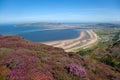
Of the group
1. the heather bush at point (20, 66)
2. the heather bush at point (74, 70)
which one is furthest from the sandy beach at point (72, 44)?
the heather bush at point (20, 66)

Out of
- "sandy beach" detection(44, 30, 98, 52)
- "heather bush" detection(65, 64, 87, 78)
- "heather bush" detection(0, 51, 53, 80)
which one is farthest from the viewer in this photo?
"sandy beach" detection(44, 30, 98, 52)

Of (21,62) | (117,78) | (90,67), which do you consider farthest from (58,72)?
(117,78)

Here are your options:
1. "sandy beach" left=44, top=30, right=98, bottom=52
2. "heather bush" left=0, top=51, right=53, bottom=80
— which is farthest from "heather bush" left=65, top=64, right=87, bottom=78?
"sandy beach" left=44, top=30, right=98, bottom=52

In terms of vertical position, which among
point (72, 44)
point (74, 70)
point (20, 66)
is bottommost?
point (72, 44)

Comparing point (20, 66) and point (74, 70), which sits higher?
point (20, 66)

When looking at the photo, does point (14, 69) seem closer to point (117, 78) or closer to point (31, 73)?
point (31, 73)

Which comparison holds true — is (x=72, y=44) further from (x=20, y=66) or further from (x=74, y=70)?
(x=20, y=66)

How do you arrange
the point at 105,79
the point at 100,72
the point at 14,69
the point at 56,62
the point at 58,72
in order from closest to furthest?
the point at 14,69, the point at 58,72, the point at 56,62, the point at 105,79, the point at 100,72

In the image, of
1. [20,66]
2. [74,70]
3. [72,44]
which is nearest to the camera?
[20,66]

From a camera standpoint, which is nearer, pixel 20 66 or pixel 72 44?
pixel 20 66

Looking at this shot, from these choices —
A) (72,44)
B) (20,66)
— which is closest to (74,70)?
(20,66)

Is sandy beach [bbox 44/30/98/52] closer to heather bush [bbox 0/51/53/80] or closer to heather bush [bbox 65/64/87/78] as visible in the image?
heather bush [bbox 65/64/87/78]
